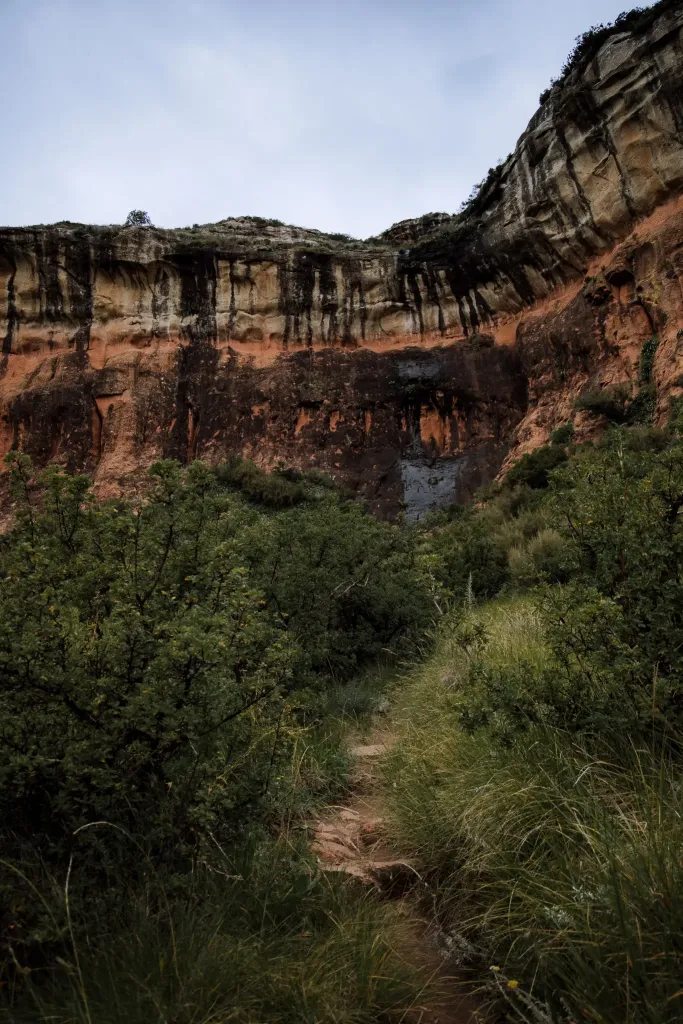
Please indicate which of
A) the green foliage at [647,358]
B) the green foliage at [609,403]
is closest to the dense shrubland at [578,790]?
the green foliage at [609,403]

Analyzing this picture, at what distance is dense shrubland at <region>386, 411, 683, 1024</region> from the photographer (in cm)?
164

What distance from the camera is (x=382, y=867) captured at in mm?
2598

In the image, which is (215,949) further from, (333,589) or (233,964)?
(333,589)

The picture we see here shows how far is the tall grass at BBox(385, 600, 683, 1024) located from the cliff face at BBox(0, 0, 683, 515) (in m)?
17.6

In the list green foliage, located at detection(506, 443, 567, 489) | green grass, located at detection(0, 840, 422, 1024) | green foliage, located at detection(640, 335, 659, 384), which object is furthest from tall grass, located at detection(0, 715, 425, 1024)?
green foliage, located at detection(640, 335, 659, 384)

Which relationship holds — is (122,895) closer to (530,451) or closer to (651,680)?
(651,680)

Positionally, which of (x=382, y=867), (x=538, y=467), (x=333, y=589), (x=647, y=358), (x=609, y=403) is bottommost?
(x=382, y=867)

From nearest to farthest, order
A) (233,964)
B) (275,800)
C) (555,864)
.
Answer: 1. (233,964)
2. (555,864)
3. (275,800)

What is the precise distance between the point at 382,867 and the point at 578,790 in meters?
0.96

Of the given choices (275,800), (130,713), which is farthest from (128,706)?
(275,800)

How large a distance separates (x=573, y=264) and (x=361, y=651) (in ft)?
60.4

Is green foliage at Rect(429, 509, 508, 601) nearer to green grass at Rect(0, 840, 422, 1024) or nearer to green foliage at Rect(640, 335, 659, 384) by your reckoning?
green grass at Rect(0, 840, 422, 1024)

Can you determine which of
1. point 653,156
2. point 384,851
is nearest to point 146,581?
point 384,851

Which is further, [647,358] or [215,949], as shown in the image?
[647,358]
